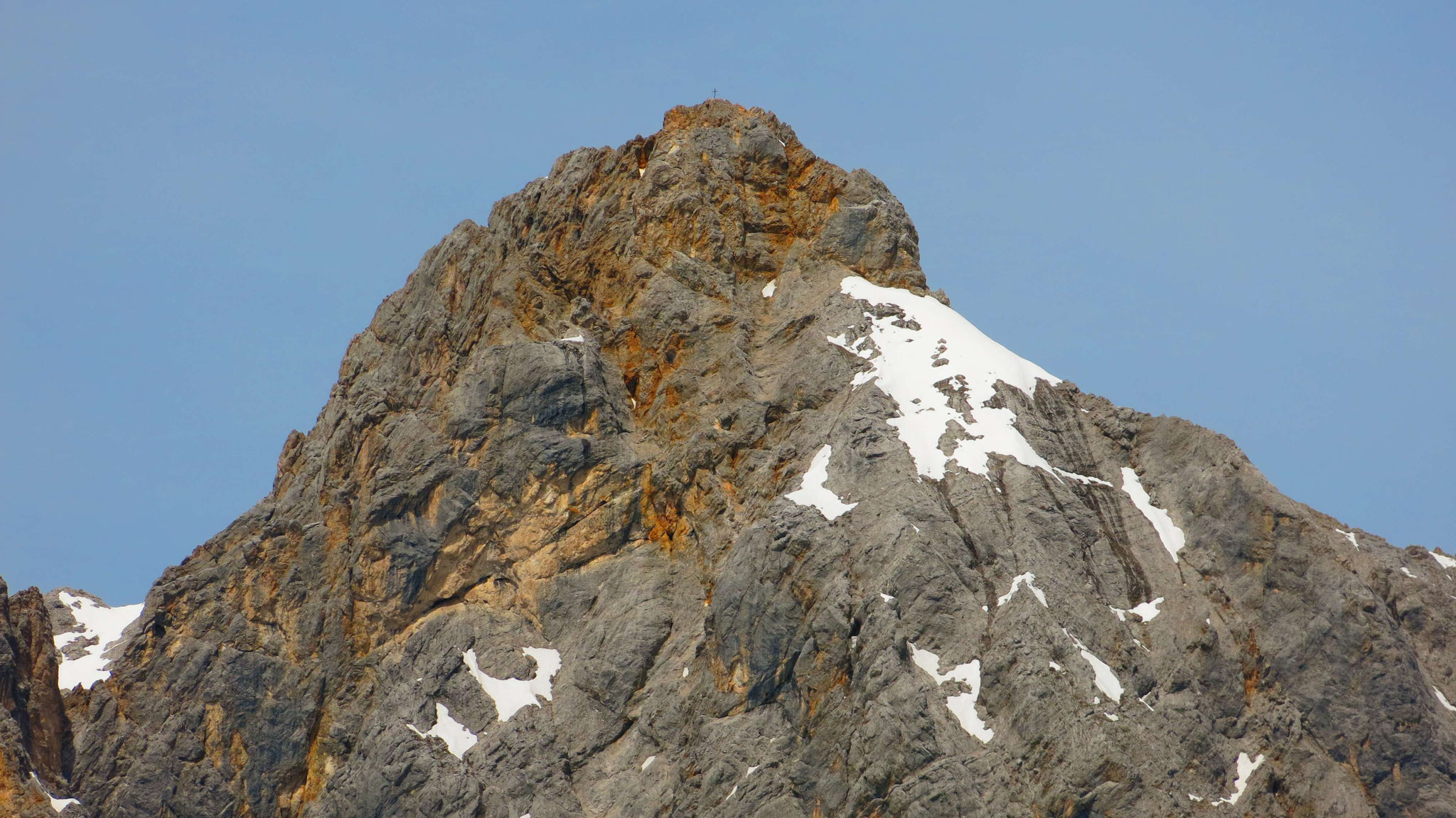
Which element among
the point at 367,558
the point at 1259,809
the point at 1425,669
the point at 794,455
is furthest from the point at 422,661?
the point at 1425,669

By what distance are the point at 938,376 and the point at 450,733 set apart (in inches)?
1144

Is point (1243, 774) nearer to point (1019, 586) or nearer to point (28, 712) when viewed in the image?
point (1019, 586)

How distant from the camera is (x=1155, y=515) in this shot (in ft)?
291

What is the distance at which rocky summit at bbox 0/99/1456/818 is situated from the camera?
77562 millimetres

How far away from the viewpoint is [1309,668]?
8094cm

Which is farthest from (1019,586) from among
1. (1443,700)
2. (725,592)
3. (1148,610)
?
(1443,700)

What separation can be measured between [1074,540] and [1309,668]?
1153cm

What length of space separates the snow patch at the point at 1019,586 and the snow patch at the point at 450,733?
24073mm

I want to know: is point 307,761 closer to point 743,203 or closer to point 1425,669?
point 743,203

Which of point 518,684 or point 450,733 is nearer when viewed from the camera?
point 450,733

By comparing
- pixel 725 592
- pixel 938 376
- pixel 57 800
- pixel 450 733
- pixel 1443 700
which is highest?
pixel 938 376

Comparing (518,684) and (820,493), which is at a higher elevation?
(820,493)

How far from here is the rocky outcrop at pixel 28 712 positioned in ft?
269

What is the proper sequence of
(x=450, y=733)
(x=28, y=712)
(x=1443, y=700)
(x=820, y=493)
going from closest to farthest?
1. (x=1443, y=700)
2. (x=450, y=733)
3. (x=820, y=493)
4. (x=28, y=712)
